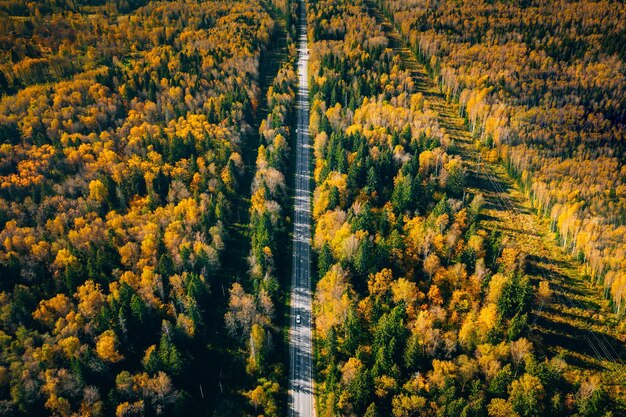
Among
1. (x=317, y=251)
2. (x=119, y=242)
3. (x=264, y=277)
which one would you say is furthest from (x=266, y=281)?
(x=119, y=242)

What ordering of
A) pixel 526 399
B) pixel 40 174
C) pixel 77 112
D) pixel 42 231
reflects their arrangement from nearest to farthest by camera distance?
pixel 526 399 < pixel 42 231 < pixel 40 174 < pixel 77 112

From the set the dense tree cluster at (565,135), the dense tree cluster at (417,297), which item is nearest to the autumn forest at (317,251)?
the dense tree cluster at (417,297)

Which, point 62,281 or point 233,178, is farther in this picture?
point 233,178

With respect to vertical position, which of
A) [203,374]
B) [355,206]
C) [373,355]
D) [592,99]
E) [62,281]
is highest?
[592,99]

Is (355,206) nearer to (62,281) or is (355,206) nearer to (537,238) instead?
(537,238)

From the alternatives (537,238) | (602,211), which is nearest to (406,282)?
(537,238)

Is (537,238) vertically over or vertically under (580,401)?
over

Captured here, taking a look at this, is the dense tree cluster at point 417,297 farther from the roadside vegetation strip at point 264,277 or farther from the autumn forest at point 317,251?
the roadside vegetation strip at point 264,277
